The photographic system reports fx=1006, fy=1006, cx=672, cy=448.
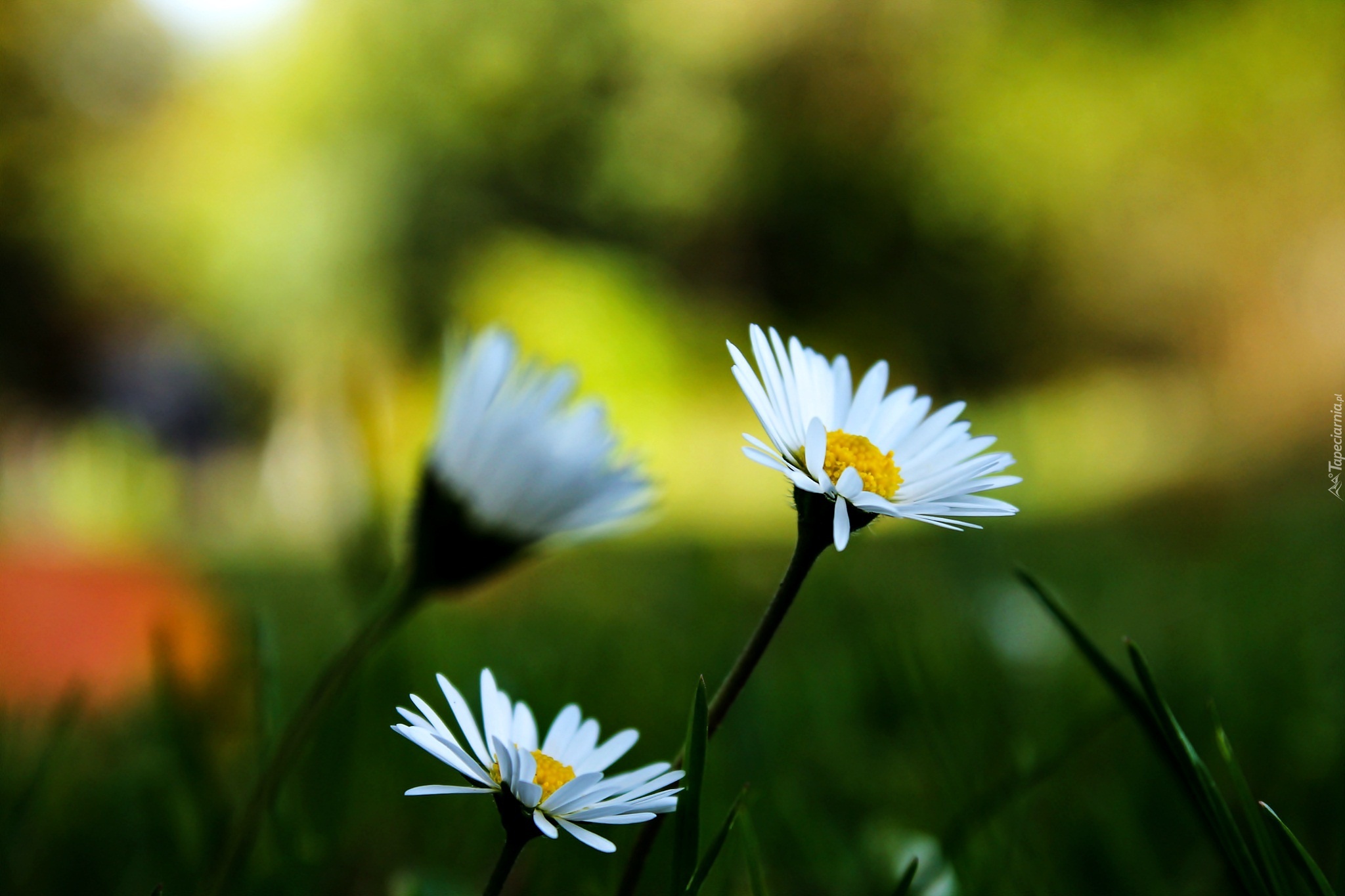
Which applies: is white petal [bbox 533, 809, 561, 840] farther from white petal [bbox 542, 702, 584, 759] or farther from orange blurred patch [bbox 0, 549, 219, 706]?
orange blurred patch [bbox 0, 549, 219, 706]

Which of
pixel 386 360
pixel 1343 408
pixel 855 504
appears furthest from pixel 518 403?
pixel 386 360

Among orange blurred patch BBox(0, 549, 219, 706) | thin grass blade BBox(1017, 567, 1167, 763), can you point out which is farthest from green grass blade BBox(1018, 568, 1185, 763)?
orange blurred patch BBox(0, 549, 219, 706)

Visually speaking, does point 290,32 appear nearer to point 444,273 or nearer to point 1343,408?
point 444,273

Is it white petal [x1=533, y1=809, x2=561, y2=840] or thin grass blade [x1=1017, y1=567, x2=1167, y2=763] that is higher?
thin grass blade [x1=1017, y1=567, x2=1167, y2=763]

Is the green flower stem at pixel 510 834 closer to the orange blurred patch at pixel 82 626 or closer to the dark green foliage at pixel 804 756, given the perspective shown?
the dark green foliage at pixel 804 756

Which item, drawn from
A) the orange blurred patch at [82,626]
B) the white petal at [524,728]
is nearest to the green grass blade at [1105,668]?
the white petal at [524,728]
